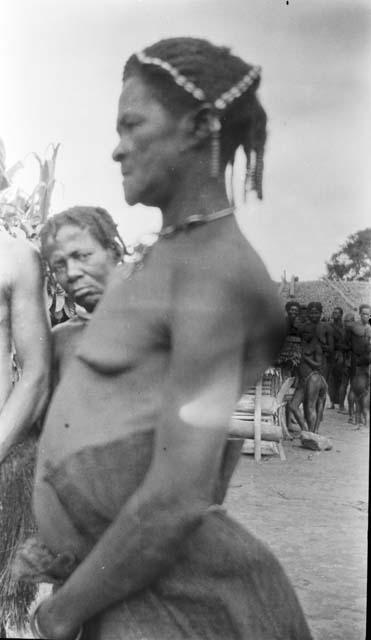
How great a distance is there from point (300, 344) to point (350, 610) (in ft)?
3.11

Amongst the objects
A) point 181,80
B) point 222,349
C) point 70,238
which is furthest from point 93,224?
point 222,349

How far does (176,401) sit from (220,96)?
1028mm

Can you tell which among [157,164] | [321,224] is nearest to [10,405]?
[157,164]

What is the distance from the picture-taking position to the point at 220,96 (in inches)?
109

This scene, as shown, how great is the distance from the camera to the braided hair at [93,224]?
3027 mm

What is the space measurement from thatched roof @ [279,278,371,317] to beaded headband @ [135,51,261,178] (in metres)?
0.48

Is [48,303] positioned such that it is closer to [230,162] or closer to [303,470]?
[230,162]

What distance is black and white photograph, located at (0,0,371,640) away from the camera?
2781 millimetres

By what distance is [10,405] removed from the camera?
3.21 m

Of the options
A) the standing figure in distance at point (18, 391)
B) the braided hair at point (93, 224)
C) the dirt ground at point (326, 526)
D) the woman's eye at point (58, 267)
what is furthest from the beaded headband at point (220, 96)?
the dirt ground at point (326, 526)

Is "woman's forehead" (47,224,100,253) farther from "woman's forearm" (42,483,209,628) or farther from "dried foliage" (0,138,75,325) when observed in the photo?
"woman's forearm" (42,483,209,628)

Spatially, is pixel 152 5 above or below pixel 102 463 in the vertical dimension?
above

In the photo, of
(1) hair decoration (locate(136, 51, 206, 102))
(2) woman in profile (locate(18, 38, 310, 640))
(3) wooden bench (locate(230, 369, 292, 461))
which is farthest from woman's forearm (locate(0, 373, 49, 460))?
(1) hair decoration (locate(136, 51, 206, 102))

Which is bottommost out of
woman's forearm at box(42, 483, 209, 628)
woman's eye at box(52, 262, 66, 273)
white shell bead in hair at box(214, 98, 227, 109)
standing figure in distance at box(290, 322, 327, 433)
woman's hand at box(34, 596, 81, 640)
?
woman's hand at box(34, 596, 81, 640)
